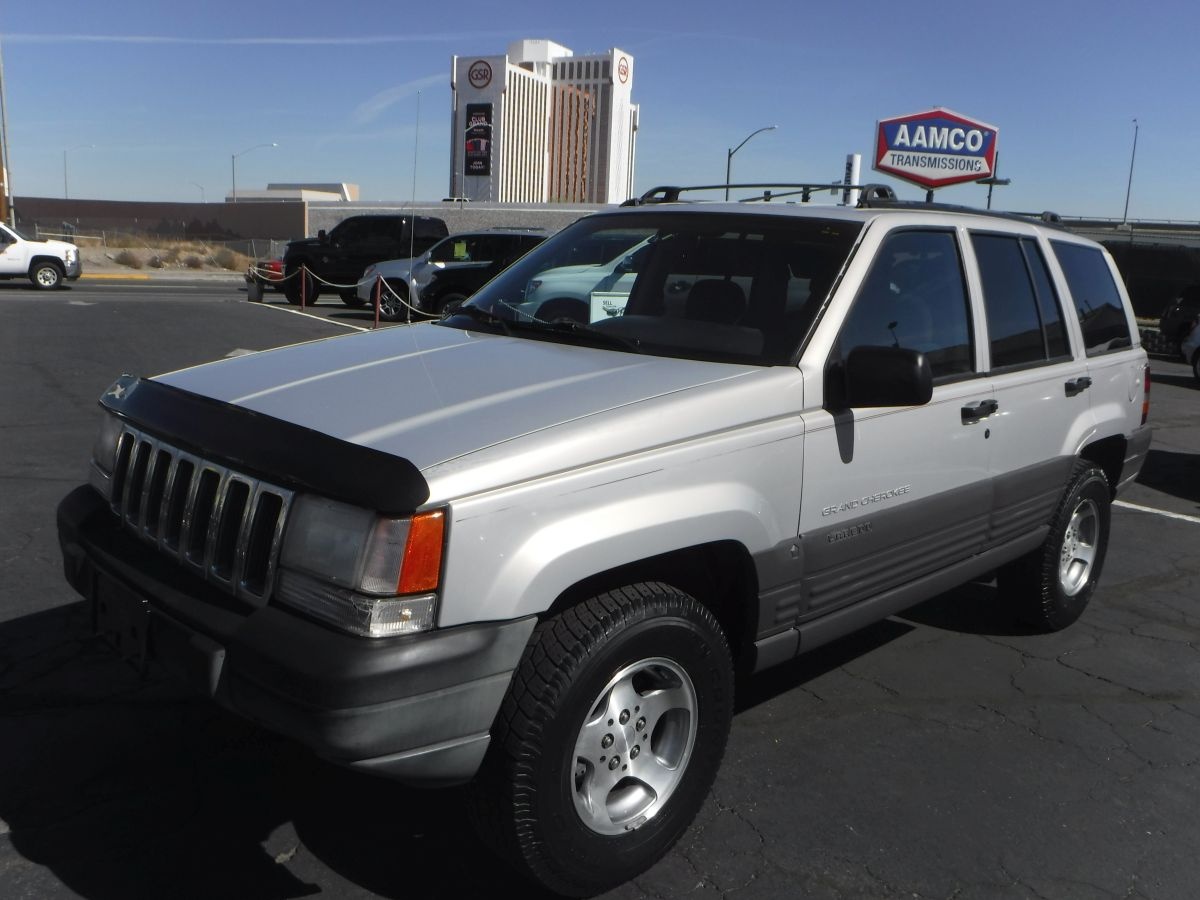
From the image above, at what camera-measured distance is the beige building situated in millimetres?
78375

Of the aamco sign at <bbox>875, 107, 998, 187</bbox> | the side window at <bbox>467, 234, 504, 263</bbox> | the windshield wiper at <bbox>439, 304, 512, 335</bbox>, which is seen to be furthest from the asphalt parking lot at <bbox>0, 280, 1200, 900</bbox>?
the aamco sign at <bbox>875, 107, 998, 187</bbox>

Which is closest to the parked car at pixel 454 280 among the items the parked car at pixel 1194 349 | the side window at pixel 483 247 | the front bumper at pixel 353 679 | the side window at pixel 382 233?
the side window at pixel 483 247

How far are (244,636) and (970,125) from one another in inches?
1234

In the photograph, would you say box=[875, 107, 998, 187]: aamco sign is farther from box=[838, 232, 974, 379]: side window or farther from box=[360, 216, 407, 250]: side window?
box=[838, 232, 974, 379]: side window

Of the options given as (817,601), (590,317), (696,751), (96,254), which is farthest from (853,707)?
(96,254)

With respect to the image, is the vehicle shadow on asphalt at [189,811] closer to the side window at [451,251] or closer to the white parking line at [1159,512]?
the white parking line at [1159,512]

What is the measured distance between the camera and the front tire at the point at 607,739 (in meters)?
2.66

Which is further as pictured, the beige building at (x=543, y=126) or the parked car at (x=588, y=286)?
the beige building at (x=543, y=126)

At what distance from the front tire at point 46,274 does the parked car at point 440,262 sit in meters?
9.28

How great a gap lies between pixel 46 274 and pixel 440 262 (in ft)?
35.9

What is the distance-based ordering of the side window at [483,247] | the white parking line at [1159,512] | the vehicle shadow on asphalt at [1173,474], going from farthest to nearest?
the side window at [483,247], the vehicle shadow on asphalt at [1173,474], the white parking line at [1159,512]

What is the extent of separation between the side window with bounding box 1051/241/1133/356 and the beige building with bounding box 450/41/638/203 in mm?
69355

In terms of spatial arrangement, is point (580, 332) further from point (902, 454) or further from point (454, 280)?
point (454, 280)

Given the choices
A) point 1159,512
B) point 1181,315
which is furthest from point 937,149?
point 1159,512
